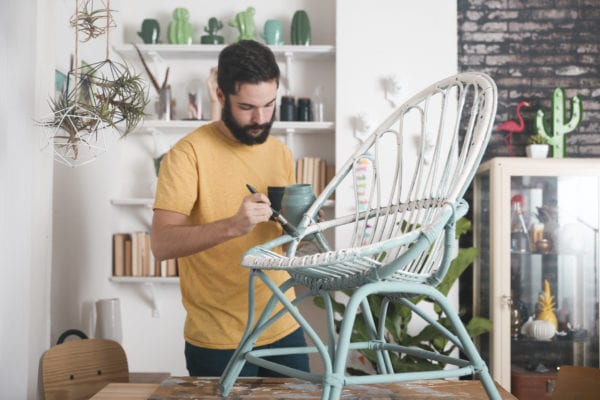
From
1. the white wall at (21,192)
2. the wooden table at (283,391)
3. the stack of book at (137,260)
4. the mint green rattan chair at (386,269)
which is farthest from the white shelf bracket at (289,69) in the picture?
the wooden table at (283,391)

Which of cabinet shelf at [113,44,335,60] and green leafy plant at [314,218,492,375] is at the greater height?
cabinet shelf at [113,44,335,60]

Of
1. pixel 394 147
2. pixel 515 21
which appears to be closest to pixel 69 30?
pixel 394 147

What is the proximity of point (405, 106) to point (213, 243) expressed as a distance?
0.61m

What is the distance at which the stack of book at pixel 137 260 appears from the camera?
3.70 meters

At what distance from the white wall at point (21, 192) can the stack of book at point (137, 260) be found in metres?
1.31

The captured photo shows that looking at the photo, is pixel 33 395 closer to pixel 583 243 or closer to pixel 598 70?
pixel 583 243

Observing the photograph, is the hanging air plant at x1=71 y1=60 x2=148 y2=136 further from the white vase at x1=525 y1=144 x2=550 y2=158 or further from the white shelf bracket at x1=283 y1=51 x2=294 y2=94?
the white vase at x1=525 y1=144 x2=550 y2=158

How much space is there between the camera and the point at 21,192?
2.25m

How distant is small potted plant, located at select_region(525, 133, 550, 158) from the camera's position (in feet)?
11.9

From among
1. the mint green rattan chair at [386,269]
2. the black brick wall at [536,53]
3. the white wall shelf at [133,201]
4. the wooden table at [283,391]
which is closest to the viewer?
the mint green rattan chair at [386,269]

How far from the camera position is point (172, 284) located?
3.88m

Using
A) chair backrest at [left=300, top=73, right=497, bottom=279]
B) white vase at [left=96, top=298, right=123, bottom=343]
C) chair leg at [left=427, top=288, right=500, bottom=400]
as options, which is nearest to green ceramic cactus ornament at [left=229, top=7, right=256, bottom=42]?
white vase at [left=96, top=298, right=123, bottom=343]

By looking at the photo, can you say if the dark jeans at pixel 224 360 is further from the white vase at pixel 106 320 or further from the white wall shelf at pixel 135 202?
the white wall shelf at pixel 135 202

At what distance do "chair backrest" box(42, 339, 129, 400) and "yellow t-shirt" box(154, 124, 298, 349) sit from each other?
0.57m
